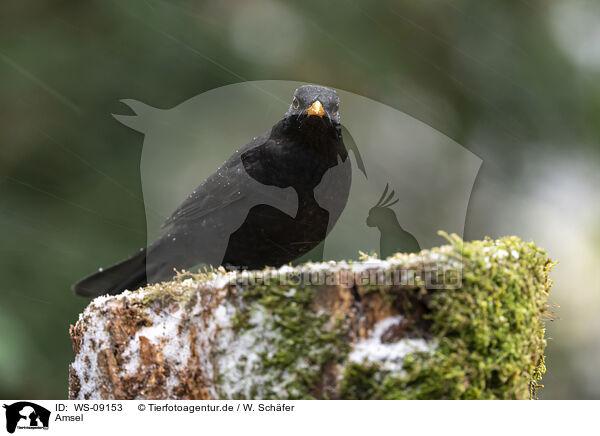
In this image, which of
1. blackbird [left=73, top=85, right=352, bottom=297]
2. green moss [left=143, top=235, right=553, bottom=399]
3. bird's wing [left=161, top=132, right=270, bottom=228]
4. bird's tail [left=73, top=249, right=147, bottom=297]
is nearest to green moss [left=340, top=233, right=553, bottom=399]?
green moss [left=143, top=235, right=553, bottom=399]

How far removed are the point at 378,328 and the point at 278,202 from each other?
1243mm

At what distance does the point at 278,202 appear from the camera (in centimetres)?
254

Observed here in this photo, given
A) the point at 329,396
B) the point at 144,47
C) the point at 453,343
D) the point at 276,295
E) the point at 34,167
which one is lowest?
the point at 329,396

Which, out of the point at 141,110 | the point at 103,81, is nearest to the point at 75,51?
the point at 103,81

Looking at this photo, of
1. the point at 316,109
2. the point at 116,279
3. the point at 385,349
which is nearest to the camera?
the point at 385,349

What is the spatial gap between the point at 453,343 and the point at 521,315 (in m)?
0.29

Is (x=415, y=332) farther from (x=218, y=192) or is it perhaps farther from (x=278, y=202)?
(x=218, y=192)

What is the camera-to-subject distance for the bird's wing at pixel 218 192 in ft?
8.86

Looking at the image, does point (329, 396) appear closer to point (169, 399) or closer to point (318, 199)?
point (169, 399)

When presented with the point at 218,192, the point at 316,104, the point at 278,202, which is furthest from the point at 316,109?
the point at 218,192

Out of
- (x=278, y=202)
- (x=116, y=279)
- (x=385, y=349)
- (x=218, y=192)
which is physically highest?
(x=218, y=192)

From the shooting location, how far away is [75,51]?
14.5 feet

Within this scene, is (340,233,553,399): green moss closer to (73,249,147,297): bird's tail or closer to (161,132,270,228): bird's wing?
(161,132,270,228): bird's wing

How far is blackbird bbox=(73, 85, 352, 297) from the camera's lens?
2.52 m
